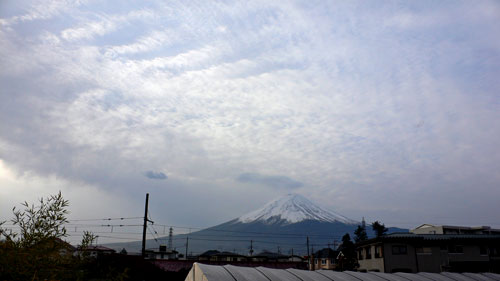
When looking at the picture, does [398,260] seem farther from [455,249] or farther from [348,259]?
[348,259]

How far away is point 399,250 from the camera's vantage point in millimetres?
49625

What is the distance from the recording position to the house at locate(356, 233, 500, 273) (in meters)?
49.1

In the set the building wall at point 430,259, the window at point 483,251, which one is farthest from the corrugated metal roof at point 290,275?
the window at point 483,251

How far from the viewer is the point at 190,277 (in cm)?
1881

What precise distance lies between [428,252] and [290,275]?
1462 inches

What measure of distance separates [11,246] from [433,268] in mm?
53681

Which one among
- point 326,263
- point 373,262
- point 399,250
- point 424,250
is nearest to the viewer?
point 399,250

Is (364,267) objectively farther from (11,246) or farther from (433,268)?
(11,246)

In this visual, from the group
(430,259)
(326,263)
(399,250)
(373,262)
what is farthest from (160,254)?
(430,259)

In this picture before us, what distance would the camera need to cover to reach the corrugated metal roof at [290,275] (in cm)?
1764

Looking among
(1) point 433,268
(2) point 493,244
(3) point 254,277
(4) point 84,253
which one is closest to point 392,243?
(1) point 433,268

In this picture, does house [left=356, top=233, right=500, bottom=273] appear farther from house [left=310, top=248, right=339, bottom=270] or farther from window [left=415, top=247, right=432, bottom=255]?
A: house [left=310, top=248, right=339, bottom=270]

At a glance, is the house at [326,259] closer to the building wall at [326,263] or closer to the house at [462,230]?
the building wall at [326,263]

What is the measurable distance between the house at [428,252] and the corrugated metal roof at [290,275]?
19716mm
